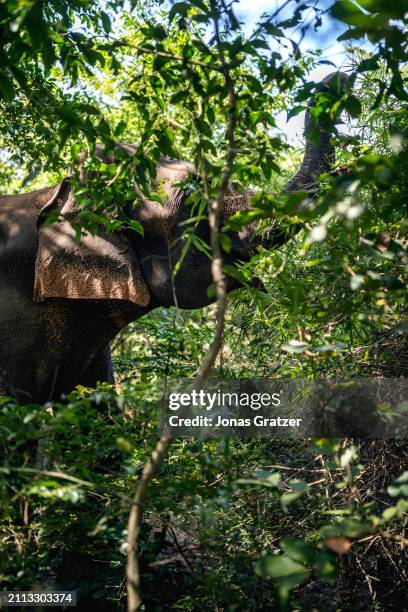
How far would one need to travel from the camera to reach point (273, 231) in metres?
3.20

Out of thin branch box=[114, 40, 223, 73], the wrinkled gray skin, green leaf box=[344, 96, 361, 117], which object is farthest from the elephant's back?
green leaf box=[344, 96, 361, 117]

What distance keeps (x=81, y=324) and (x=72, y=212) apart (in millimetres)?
592

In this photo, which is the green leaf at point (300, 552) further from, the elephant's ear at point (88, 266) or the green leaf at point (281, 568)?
the elephant's ear at point (88, 266)

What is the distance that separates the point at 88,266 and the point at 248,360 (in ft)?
3.11

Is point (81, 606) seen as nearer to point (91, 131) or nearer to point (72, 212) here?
point (72, 212)

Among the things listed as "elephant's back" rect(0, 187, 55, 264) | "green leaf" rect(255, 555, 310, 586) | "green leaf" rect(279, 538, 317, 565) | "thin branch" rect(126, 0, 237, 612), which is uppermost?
"elephant's back" rect(0, 187, 55, 264)

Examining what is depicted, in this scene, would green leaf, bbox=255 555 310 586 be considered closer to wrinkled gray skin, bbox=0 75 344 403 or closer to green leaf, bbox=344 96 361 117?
green leaf, bbox=344 96 361 117

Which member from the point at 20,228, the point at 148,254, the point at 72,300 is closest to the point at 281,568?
the point at 148,254

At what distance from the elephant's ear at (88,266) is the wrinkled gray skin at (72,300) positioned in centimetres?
9

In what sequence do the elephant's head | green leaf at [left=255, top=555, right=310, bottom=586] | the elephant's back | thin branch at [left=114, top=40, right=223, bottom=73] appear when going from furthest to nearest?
the elephant's back < the elephant's head < thin branch at [left=114, top=40, right=223, bottom=73] < green leaf at [left=255, top=555, right=310, bottom=586]

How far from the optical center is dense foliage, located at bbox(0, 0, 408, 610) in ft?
6.10

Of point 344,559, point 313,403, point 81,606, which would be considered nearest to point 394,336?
point 313,403

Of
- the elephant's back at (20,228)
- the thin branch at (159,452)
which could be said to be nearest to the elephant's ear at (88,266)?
the elephant's back at (20,228)

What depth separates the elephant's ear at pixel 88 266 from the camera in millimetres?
3369
